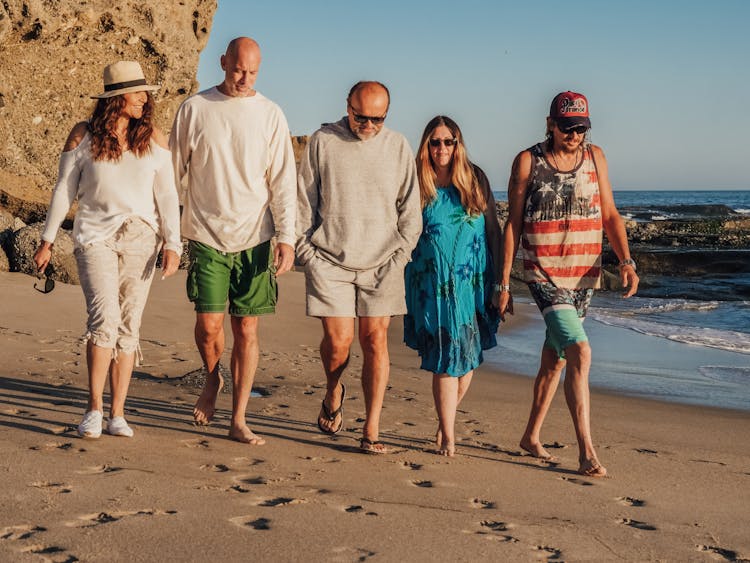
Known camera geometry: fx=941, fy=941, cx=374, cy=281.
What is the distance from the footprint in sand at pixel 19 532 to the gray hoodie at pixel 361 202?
1865 millimetres

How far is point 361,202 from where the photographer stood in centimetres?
463

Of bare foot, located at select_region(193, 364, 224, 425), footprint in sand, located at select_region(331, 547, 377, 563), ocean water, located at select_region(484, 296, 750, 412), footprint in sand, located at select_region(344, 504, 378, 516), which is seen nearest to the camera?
footprint in sand, located at select_region(331, 547, 377, 563)

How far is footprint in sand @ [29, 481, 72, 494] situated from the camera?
363 cm

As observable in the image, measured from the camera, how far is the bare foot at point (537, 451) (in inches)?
185

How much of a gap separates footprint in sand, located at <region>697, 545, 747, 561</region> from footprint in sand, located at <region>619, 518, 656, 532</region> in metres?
0.22

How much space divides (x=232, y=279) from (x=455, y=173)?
125cm

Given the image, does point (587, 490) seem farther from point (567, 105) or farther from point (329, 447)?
point (567, 105)

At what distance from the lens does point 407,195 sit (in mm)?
4652

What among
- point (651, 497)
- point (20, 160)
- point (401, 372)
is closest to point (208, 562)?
point (651, 497)

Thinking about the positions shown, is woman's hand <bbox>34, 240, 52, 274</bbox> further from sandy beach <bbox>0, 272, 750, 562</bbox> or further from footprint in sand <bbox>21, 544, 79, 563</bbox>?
footprint in sand <bbox>21, 544, 79, 563</bbox>

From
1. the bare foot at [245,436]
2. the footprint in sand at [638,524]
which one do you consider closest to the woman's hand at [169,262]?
the bare foot at [245,436]

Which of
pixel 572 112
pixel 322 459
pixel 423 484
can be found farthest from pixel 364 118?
pixel 423 484

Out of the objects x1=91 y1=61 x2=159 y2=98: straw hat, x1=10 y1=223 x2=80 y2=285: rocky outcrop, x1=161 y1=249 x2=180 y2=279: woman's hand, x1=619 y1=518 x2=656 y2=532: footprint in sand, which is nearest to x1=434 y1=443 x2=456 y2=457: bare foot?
x1=619 y1=518 x2=656 y2=532: footprint in sand

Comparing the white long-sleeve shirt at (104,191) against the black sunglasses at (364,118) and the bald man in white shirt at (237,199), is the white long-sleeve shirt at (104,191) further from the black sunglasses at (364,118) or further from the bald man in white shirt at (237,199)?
the black sunglasses at (364,118)
